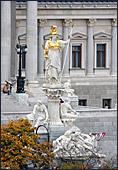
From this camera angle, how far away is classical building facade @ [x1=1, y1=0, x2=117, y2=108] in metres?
68.0

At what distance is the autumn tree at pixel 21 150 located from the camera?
30078 millimetres

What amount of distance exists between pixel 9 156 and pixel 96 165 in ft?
13.2

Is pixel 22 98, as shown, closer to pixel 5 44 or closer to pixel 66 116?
pixel 5 44

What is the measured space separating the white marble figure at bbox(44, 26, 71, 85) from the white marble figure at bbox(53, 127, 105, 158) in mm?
4733

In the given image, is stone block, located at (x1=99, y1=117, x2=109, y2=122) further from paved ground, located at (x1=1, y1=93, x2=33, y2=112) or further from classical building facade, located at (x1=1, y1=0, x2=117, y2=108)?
classical building facade, located at (x1=1, y1=0, x2=117, y2=108)

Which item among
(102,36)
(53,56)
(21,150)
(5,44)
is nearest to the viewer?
(21,150)

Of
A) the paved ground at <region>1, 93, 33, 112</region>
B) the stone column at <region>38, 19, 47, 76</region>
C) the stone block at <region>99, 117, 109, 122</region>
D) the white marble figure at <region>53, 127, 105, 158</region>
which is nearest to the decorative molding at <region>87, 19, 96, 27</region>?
the stone column at <region>38, 19, 47, 76</region>

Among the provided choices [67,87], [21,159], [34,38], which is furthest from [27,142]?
[34,38]

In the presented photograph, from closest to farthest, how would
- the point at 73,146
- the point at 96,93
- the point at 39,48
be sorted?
1. the point at 73,146
2. the point at 96,93
3. the point at 39,48

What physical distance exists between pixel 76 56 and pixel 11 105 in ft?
80.3

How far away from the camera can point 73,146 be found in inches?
1372

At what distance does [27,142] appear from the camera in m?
31.0

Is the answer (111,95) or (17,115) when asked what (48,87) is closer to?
(17,115)

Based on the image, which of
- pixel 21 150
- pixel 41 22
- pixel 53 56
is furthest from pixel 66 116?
pixel 41 22
